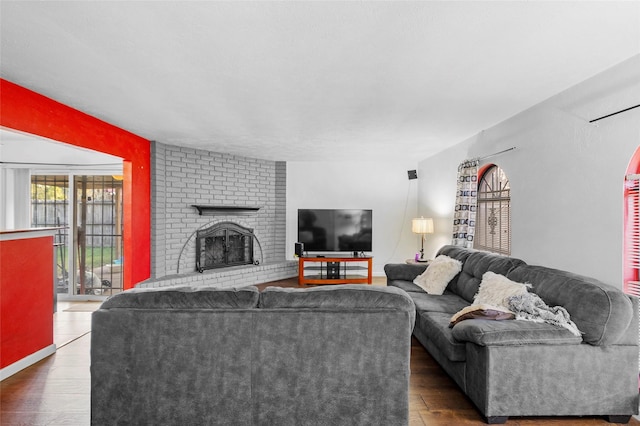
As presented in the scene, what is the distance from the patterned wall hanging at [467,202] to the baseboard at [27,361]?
15.8 feet

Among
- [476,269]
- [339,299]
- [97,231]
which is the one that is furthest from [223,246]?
[339,299]

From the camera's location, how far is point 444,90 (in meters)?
3.12

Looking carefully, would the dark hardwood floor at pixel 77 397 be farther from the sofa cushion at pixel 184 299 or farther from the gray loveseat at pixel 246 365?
the sofa cushion at pixel 184 299

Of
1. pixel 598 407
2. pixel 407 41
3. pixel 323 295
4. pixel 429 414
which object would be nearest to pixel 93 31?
pixel 407 41

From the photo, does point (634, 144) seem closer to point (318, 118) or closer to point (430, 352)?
point (430, 352)

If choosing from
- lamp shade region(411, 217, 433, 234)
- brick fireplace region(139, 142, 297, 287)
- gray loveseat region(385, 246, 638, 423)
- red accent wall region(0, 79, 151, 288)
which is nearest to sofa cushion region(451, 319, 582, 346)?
gray loveseat region(385, 246, 638, 423)

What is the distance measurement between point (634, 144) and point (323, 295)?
241 centimetres

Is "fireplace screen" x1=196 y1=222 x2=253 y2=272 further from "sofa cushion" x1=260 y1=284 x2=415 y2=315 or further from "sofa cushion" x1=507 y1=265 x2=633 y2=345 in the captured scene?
"sofa cushion" x1=507 y1=265 x2=633 y2=345

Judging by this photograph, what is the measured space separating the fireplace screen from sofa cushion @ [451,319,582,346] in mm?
4877

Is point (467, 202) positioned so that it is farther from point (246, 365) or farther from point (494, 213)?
point (246, 365)

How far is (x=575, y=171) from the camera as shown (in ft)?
9.94

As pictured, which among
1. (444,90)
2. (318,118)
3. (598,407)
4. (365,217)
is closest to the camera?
(598,407)

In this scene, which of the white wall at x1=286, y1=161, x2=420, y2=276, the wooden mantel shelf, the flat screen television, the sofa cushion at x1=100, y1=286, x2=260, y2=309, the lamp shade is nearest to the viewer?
the sofa cushion at x1=100, y1=286, x2=260, y2=309

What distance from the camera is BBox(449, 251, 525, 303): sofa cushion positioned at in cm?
348
